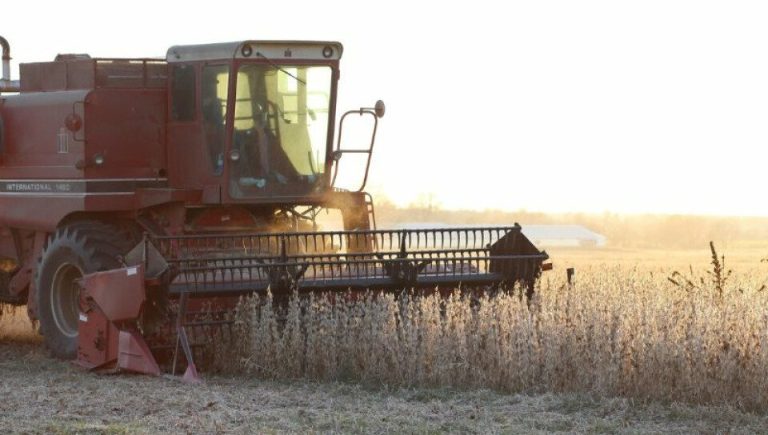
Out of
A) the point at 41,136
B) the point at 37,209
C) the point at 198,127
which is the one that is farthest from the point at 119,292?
the point at 41,136

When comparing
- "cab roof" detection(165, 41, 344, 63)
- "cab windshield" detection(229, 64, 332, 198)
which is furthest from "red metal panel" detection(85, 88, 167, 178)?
"cab windshield" detection(229, 64, 332, 198)

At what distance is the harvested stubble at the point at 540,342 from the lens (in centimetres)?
852

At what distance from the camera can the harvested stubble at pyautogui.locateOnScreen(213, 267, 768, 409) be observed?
336 inches

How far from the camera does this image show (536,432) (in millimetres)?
7621

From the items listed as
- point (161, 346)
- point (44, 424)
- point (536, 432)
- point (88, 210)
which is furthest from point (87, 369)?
point (536, 432)

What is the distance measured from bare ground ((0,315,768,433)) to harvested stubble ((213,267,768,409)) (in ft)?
0.68

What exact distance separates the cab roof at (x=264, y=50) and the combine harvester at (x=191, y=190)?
0.04 feet

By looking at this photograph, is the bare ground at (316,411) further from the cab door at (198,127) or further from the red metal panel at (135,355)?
the cab door at (198,127)

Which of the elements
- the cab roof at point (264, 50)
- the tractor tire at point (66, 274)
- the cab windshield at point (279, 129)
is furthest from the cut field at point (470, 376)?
the cab roof at point (264, 50)

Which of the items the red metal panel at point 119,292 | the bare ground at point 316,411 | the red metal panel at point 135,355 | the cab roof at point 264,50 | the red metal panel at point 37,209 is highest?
the cab roof at point 264,50

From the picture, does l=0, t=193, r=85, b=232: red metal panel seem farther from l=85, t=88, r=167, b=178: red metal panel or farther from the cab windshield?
the cab windshield

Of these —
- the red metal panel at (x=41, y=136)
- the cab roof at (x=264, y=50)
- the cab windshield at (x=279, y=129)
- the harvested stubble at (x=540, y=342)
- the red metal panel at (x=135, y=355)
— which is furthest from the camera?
the red metal panel at (x=41, y=136)

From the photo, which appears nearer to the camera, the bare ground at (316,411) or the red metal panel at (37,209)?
the bare ground at (316,411)

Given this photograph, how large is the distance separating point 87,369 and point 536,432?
4.12m
